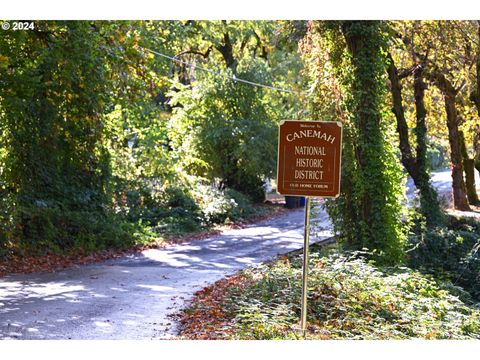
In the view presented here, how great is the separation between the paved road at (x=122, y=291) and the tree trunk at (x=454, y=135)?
25.3 ft

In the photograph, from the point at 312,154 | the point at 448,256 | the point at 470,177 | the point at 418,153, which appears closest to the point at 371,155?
the point at 448,256

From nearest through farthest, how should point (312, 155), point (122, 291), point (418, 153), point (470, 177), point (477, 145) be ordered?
point (312, 155), point (122, 291), point (418, 153), point (477, 145), point (470, 177)

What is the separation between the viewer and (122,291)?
13.6 metres

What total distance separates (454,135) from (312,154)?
20852 millimetres

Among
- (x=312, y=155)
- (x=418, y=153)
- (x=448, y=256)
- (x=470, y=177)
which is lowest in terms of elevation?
(x=448, y=256)

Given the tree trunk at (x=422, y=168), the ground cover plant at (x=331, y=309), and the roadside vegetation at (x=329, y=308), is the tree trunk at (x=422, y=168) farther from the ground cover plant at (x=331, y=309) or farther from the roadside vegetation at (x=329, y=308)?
the ground cover plant at (x=331, y=309)

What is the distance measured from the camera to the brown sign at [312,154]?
924 centimetres

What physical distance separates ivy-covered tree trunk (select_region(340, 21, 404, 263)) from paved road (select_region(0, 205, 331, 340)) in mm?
3157

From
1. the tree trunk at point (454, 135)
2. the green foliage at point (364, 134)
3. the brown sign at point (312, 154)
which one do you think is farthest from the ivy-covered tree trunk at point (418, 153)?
the brown sign at point (312, 154)

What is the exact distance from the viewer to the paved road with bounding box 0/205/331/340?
33.4 feet

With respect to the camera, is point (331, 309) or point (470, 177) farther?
point (470, 177)

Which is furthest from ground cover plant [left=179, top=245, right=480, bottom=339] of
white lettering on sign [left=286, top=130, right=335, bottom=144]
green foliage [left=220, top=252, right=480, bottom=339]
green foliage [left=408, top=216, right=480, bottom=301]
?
green foliage [left=408, top=216, right=480, bottom=301]

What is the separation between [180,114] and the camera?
34.3m

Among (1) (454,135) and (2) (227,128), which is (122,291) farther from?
(2) (227,128)
